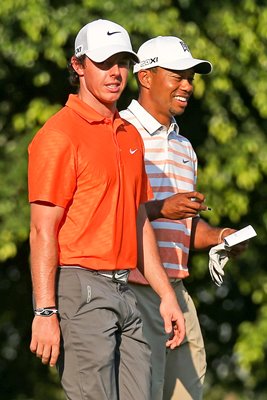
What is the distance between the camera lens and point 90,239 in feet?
18.6

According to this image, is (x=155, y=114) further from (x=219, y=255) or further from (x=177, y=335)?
(x=177, y=335)

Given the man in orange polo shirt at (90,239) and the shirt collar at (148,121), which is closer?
the man in orange polo shirt at (90,239)

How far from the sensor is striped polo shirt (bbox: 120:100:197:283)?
671 cm

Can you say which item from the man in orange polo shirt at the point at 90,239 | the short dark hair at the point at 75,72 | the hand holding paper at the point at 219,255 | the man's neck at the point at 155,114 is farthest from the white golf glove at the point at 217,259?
the short dark hair at the point at 75,72

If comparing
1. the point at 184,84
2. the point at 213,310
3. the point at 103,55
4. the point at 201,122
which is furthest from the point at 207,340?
the point at 103,55

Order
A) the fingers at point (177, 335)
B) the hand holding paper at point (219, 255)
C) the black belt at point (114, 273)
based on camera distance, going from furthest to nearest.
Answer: the hand holding paper at point (219, 255), the fingers at point (177, 335), the black belt at point (114, 273)

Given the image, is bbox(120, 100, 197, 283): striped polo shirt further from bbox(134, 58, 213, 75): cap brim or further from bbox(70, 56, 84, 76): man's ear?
bbox(70, 56, 84, 76): man's ear

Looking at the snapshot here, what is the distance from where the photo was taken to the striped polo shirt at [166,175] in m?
6.71

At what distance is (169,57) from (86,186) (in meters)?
1.41

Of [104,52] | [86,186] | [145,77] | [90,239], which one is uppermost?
[104,52]

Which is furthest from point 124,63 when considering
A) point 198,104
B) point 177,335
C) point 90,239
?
point 198,104

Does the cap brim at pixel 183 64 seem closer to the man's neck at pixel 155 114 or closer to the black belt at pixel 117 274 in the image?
the man's neck at pixel 155 114

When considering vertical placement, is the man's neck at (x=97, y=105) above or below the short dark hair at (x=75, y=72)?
below

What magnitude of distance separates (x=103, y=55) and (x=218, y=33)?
6446 millimetres
